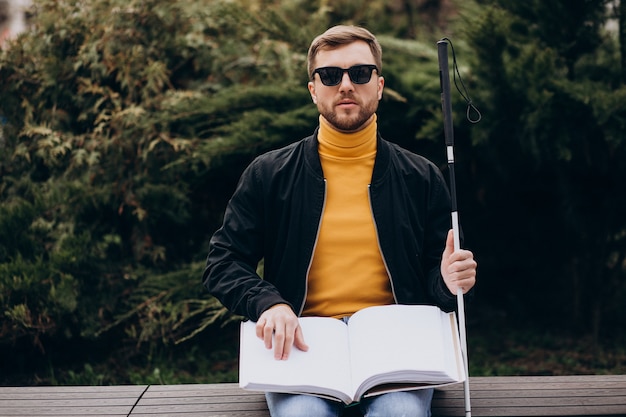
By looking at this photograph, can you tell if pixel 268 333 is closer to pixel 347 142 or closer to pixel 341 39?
pixel 347 142

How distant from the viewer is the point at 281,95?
12.5 feet

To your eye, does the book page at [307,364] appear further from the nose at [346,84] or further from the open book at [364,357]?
the nose at [346,84]

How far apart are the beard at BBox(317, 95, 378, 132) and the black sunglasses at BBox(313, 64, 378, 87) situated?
0.28 feet

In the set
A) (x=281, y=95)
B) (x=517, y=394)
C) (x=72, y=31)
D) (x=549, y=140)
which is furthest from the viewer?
(x=72, y=31)

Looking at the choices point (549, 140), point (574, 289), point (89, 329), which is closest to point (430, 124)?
point (549, 140)

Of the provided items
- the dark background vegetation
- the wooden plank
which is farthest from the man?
the dark background vegetation

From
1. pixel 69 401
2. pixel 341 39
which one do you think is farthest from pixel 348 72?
pixel 69 401

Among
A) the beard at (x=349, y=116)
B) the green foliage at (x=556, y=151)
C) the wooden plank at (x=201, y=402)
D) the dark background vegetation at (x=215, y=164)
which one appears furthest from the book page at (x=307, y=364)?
the green foliage at (x=556, y=151)

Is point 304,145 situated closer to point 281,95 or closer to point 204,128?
point 281,95

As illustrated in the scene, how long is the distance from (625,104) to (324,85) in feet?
5.29

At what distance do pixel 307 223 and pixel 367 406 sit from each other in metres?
0.66

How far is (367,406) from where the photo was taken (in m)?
2.16

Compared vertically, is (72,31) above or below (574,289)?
above

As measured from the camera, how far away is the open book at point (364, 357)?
80.4 inches
